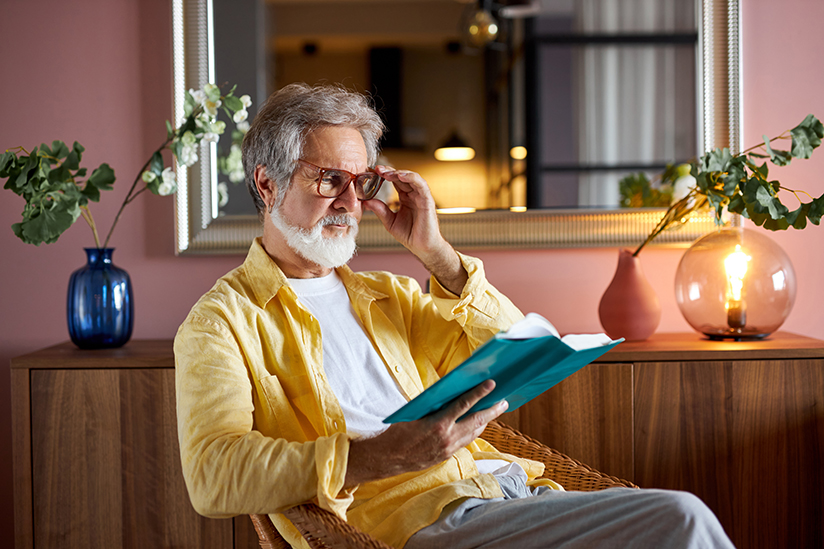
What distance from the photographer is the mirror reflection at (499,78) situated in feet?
7.30

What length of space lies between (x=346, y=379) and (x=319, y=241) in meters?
0.33

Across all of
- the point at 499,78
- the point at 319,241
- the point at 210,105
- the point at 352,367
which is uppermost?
the point at 499,78

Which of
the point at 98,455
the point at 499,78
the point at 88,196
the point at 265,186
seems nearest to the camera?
the point at 265,186

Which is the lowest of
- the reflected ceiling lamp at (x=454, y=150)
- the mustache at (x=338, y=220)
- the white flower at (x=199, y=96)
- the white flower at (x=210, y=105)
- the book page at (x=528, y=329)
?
the book page at (x=528, y=329)

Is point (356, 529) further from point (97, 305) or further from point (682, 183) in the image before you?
point (682, 183)

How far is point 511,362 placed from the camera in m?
1.03

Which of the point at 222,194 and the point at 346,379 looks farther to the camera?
the point at 222,194

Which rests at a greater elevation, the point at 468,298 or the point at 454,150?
the point at 454,150

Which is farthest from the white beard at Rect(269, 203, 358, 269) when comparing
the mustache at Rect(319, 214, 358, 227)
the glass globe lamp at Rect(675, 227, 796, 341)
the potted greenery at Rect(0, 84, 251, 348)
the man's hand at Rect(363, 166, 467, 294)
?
the glass globe lamp at Rect(675, 227, 796, 341)

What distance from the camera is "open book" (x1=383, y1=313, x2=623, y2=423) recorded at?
947 millimetres

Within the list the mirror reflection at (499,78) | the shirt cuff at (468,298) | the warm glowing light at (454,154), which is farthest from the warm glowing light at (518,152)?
the shirt cuff at (468,298)

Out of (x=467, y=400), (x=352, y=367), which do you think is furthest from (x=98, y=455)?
(x=467, y=400)

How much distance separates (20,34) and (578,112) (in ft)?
6.62

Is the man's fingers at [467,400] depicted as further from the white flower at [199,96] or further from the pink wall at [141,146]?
the white flower at [199,96]
